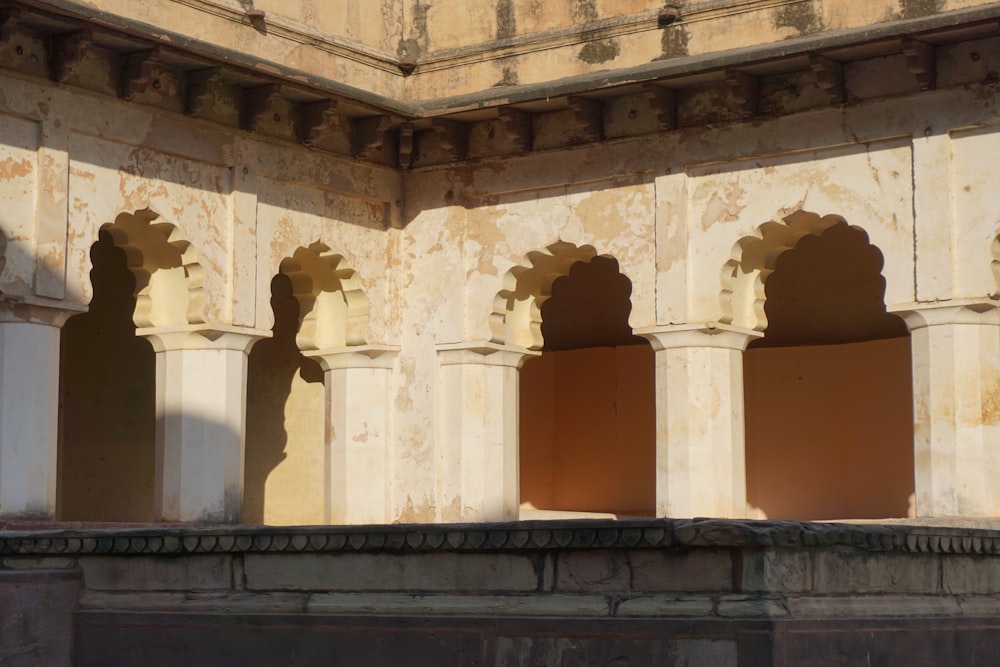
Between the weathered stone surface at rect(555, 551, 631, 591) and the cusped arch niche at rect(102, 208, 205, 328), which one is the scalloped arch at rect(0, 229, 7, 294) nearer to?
the cusped arch niche at rect(102, 208, 205, 328)

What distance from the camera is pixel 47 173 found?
34.1 feet

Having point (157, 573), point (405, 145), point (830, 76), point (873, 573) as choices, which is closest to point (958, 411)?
point (830, 76)

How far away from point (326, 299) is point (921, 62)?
4.64 meters

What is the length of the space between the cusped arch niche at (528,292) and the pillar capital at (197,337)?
6.34 ft

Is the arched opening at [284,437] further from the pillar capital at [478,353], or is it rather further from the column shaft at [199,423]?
the column shaft at [199,423]

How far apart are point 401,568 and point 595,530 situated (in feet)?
2.03

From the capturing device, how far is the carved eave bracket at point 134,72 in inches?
420

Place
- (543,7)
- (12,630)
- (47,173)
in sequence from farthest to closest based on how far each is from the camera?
1. (543,7)
2. (47,173)
3. (12,630)

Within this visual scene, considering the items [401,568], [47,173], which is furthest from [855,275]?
[401,568]

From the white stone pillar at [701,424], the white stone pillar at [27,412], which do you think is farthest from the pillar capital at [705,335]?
the white stone pillar at [27,412]

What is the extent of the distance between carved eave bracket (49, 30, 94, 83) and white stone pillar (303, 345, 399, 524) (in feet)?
10.6

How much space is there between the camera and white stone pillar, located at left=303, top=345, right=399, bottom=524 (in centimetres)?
1265

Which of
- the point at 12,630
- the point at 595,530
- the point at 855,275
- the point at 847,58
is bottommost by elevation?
the point at 12,630

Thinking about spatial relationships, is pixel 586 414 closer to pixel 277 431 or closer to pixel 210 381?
pixel 277 431
